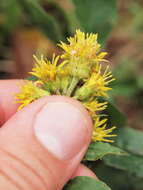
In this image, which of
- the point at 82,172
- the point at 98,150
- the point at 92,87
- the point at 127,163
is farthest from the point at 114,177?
the point at 92,87

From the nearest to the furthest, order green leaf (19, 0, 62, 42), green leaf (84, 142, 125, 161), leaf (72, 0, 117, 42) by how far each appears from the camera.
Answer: green leaf (84, 142, 125, 161) → green leaf (19, 0, 62, 42) → leaf (72, 0, 117, 42)

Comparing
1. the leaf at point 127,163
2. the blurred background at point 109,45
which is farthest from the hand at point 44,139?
the blurred background at point 109,45

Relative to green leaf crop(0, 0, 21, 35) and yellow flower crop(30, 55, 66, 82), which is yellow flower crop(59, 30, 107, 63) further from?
green leaf crop(0, 0, 21, 35)

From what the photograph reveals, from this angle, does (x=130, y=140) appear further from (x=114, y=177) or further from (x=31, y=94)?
(x=31, y=94)

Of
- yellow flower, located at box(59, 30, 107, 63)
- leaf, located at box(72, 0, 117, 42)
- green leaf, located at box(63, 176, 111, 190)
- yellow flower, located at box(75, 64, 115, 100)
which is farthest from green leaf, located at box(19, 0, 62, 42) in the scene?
green leaf, located at box(63, 176, 111, 190)

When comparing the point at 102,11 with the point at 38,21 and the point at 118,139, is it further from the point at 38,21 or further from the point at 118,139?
the point at 118,139

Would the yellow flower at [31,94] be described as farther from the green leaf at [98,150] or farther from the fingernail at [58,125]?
the green leaf at [98,150]
